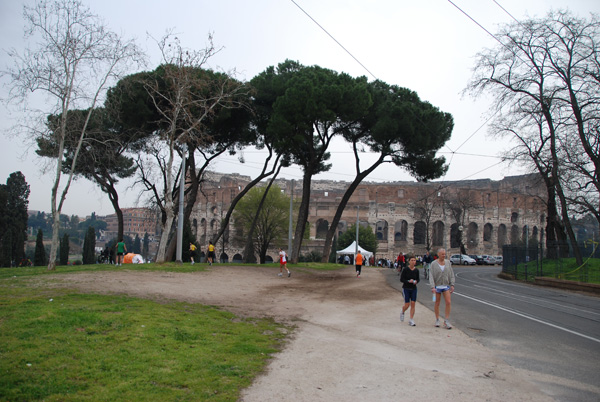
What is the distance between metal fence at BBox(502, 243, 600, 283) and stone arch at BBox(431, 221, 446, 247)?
2963 cm

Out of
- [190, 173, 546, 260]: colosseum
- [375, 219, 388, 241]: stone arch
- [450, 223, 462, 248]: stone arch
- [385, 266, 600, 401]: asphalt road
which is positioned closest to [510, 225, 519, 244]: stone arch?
[190, 173, 546, 260]: colosseum

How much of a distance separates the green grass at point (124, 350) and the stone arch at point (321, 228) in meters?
55.0

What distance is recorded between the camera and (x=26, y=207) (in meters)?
50.2

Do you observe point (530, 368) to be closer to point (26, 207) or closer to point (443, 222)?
point (26, 207)

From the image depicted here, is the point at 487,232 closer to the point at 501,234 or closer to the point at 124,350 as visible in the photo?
the point at 501,234

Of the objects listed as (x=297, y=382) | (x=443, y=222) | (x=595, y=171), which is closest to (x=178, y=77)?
(x=297, y=382)

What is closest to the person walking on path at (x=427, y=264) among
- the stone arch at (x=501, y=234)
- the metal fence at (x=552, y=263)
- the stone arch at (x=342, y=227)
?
the metal fence at (x=552, y=263)

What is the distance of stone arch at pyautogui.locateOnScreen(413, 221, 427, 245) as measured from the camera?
6419 cm

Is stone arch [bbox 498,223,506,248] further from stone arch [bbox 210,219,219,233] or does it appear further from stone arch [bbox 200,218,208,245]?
stone arch [bbox 200,218,208,245]

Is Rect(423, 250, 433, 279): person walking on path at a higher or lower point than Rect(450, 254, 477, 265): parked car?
higher

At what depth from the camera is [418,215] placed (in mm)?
61531

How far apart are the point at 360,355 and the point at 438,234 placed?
6038cm

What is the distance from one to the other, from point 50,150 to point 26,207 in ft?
116

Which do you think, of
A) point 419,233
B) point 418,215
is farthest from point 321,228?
point 419,233
